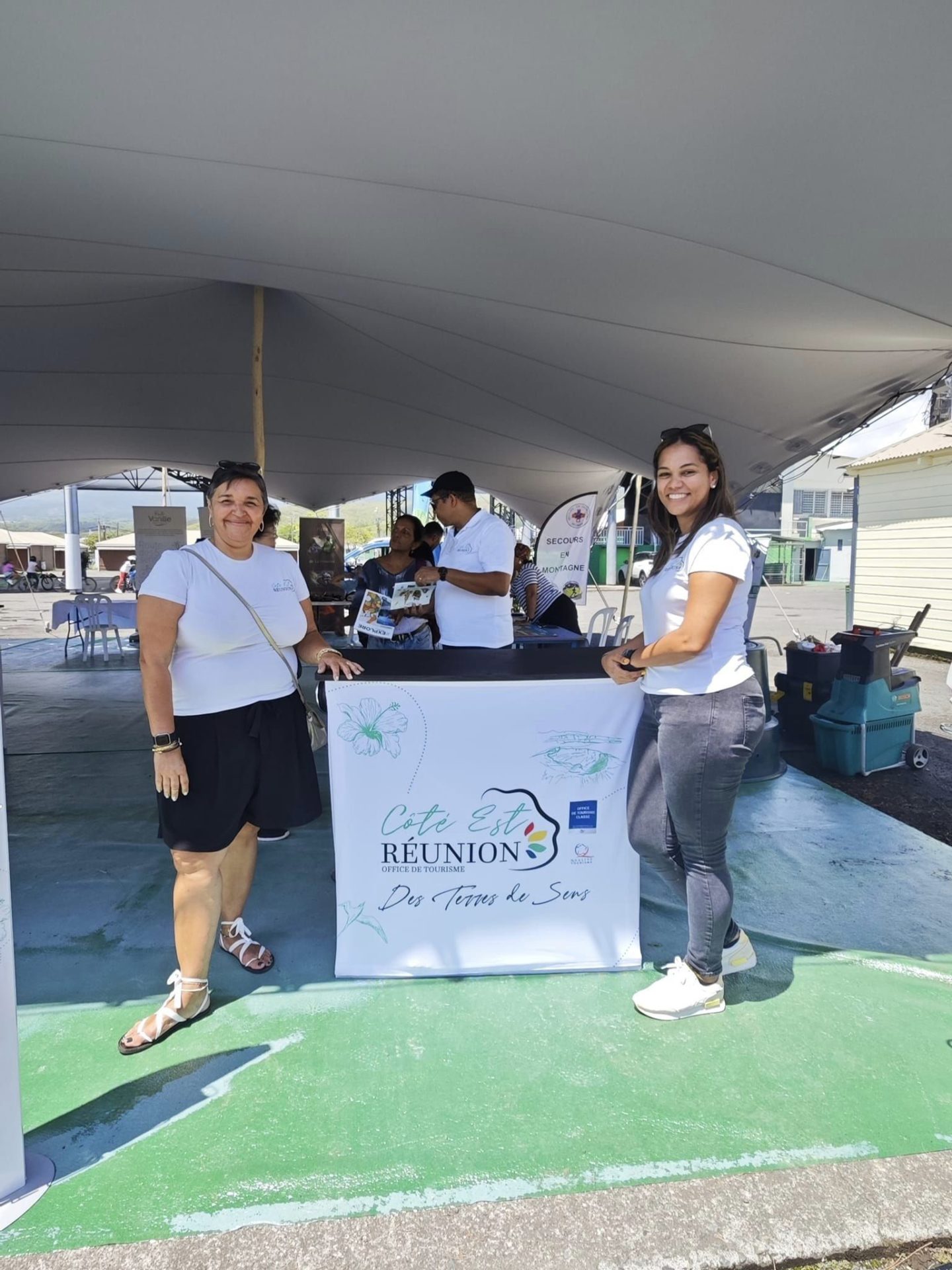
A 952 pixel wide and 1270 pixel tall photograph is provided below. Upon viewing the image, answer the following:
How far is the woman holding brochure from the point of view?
9.86ft

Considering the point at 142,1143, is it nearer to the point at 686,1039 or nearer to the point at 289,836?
the point at 686,1039

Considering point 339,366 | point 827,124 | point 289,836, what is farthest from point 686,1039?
point 339,366

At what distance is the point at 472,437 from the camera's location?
7668mm

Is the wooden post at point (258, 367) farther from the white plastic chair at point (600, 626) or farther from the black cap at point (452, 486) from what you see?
the white plastic chair at point (600, 626)

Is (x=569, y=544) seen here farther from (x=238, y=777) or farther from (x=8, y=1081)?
(x=8, y=1081)

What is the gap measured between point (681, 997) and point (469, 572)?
1.63 meters

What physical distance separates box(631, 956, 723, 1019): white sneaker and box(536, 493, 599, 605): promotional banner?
6657mm

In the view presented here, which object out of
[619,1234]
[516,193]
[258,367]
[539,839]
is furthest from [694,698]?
[258,367]

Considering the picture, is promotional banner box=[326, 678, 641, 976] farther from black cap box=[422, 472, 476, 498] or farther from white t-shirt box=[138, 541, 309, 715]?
black cap box=[422, 472, 476, 498]

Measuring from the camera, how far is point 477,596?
9.84 feet

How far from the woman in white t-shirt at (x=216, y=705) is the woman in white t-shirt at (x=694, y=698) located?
0.88m

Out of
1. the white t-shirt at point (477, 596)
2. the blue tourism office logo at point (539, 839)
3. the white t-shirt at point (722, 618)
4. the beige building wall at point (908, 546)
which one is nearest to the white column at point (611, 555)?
the beige building wall at point (908, 546)

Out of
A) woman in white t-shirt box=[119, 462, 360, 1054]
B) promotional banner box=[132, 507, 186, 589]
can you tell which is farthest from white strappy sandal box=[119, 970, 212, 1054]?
promotional banner box=[132, 507, 186, 589]

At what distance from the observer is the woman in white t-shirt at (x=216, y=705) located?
1.93 metres
